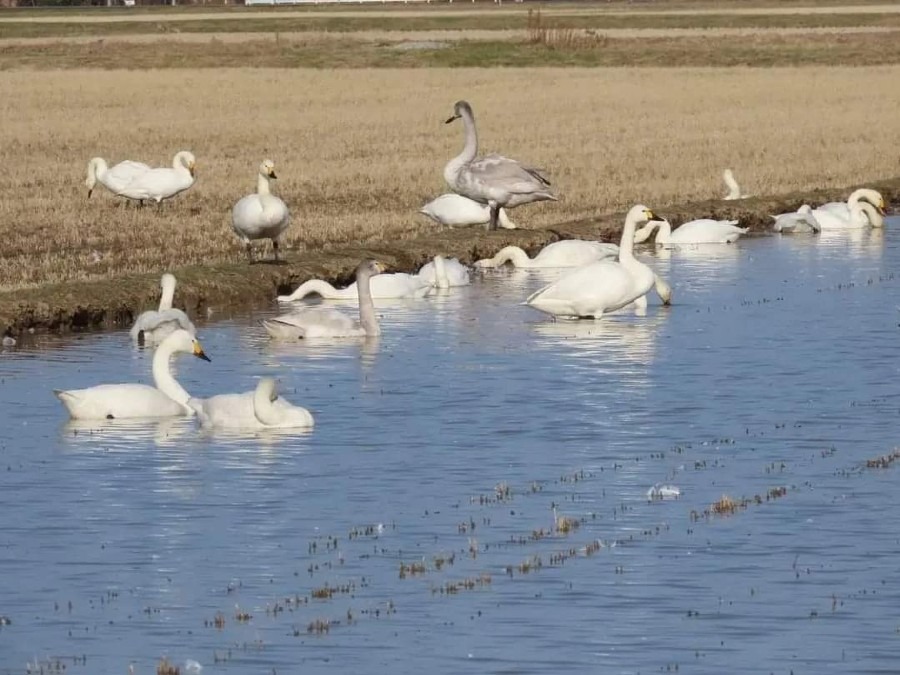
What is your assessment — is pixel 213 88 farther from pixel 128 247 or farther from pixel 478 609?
pixel 478 609

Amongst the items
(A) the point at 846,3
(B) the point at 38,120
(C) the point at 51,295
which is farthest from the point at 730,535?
(A) the point at 846,3

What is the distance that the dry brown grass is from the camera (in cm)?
2170

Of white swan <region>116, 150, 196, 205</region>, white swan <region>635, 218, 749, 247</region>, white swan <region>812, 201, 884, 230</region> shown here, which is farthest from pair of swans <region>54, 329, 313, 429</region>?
white swan <region>812, 201, 884, 230</region>

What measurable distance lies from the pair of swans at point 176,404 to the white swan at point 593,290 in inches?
173

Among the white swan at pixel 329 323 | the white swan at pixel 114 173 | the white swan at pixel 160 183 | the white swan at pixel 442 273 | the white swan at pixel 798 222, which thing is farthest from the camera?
the white swan at pixel 114 173

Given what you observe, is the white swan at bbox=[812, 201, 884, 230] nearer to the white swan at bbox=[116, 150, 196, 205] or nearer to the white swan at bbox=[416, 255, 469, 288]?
the white swan at bbox=[416, 255, 469, 288]

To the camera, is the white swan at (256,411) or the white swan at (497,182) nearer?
the white swan at (256,411)

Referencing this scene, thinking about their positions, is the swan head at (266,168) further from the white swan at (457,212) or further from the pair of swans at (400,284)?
the white swan at (457,212)

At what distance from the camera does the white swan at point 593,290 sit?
1627 centimetres

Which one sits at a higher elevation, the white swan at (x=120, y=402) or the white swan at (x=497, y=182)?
the white swan at (x=497, y=182)

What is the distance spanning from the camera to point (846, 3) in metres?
104

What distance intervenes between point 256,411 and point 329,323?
12.2 feet

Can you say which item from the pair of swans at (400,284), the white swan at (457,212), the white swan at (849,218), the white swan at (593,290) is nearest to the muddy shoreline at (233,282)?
the white swan at (457,212)

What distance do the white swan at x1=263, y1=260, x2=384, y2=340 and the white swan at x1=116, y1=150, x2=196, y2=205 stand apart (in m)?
8.50
